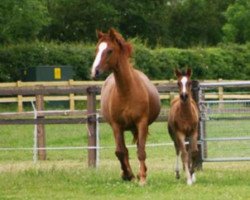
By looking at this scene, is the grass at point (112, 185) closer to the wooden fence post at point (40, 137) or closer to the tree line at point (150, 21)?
the wooden fence post at point (40, 137)

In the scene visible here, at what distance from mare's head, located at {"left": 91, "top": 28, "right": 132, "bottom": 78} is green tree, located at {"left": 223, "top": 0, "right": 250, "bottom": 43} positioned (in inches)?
1912

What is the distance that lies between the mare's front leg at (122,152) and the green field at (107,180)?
0.17 m

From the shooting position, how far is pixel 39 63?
A: 41250 mm

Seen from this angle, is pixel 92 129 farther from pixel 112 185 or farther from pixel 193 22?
pixel 193 22

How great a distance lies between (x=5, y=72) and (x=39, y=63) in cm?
164

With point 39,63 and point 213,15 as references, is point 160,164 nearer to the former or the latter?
point 39,63

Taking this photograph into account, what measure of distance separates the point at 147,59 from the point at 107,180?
29.5 metres

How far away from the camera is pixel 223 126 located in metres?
18.6

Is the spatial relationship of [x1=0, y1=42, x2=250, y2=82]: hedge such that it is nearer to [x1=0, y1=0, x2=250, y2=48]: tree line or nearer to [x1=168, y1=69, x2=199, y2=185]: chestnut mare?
[x1=0, y1=0, x2=250, y2=48]: tree line

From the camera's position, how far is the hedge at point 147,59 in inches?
1623

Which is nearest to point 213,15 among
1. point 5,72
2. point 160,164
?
point 5,72

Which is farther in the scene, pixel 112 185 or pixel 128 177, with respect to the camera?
pixel 128 177

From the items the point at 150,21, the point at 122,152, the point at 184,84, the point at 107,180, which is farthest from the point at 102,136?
the point at 150,21

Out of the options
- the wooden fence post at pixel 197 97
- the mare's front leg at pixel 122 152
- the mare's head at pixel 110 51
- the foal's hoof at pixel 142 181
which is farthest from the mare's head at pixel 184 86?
the wooden fence post at pixel 197 97
